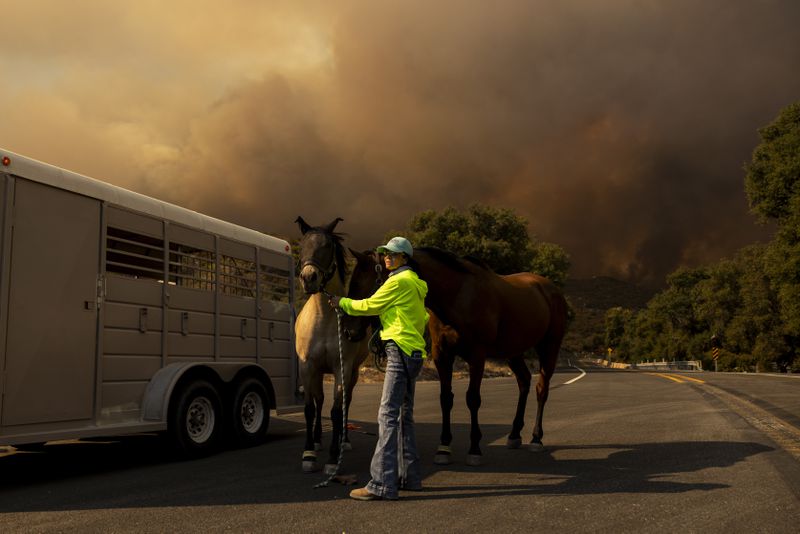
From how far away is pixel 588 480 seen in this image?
661 cm

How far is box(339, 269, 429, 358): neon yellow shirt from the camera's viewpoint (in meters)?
6.14

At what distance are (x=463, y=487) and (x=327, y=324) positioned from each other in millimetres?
2262

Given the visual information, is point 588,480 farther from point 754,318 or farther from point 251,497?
point 754,318

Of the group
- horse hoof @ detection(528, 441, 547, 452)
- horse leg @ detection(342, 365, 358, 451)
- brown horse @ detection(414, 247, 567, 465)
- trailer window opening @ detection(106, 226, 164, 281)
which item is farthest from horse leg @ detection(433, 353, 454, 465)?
Answer: trailer window opening @ detection(106, 226, 164, 281)

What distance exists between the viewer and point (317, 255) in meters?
6.75

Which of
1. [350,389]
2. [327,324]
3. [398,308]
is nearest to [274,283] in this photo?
[350,389]

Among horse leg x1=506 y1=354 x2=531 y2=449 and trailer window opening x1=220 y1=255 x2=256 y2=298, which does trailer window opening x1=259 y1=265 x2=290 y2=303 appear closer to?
trailer window opening x1=220 y1=255 x2=256 y2=298

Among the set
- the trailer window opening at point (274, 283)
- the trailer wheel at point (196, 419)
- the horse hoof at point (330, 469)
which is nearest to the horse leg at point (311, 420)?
the horse hoof at point (330, 469)

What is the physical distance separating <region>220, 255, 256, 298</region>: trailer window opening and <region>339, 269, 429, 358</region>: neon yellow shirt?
13.1ft

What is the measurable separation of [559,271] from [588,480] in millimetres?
53989

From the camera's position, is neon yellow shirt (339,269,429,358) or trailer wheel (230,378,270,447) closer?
neon yellow shirt (339,269,429,358)

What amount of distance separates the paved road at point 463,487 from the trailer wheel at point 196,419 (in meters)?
0.22

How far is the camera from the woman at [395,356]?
5883 mm

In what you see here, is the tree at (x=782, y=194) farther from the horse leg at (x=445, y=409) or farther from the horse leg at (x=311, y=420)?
the horse leg at (x=311, y=420)
